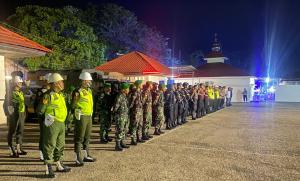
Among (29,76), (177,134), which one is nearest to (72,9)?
(29,76)

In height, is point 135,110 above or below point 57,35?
below

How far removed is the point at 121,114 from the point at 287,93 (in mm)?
36004

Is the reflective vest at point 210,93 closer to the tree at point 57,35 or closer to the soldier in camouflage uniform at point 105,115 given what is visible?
the soldier in camouflage uniform at point 105,115

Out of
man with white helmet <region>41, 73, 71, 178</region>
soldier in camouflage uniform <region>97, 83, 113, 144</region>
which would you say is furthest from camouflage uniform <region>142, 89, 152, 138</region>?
man with white helmet <region>41, 73, 71, 178</region>

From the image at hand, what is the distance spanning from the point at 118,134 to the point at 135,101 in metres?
1.27

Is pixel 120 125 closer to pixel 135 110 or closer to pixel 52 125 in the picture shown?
pixel 135 110

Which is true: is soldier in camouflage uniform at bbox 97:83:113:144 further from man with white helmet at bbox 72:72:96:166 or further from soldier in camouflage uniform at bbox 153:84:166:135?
man with white helmet at bbox 72:72:96:166

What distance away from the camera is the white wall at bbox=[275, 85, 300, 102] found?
39.0 meters

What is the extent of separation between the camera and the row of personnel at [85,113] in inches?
232

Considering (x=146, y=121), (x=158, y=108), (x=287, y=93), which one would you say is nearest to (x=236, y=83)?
(x=287, y=93)

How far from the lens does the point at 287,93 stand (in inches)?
1556

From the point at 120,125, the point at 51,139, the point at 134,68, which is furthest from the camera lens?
the point at 134,68

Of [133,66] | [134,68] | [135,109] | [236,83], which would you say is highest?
[133,66]

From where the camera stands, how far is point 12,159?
7.34 metres
